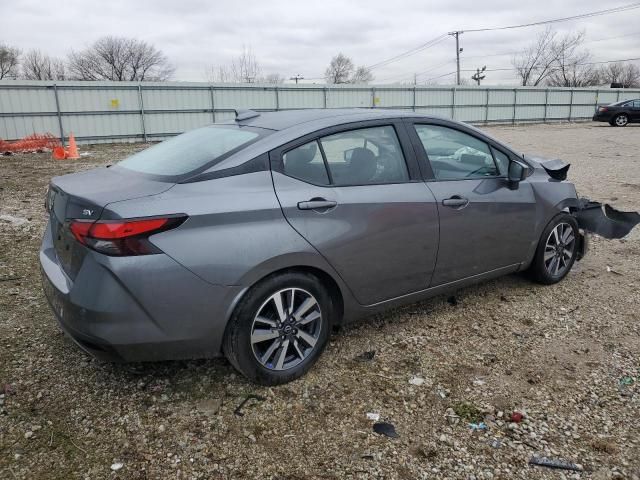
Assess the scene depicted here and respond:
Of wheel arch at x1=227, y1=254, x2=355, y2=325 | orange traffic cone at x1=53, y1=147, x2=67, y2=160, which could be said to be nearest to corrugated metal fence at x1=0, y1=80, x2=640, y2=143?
orange traffic cone at x1=53, y1=147, x2=67, y2=160

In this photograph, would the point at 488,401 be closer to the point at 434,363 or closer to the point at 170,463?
the point at 434,363

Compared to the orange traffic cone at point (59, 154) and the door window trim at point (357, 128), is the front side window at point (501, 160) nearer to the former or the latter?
the door window trim at point (357, 128)

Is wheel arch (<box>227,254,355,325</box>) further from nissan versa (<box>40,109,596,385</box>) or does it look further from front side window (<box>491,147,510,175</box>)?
front side window (<box>491,147,510,175</box>)

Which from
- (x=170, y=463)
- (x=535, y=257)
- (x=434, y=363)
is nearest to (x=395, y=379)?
(x=434, y=363)

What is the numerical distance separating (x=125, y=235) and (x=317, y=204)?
40.4 inches

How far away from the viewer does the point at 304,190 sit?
2764 mm

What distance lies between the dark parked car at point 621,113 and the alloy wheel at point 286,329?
28.8m

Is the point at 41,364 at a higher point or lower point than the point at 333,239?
lower

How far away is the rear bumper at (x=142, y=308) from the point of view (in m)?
2.31

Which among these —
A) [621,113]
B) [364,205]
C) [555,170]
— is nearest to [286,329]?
[364,205]

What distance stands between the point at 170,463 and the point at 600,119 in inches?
1188

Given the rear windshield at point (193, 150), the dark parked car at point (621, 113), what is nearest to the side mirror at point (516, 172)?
the rear windshield at point (193, 150)

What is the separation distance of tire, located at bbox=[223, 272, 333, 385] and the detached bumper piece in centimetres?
295

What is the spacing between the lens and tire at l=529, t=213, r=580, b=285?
4086 mm
